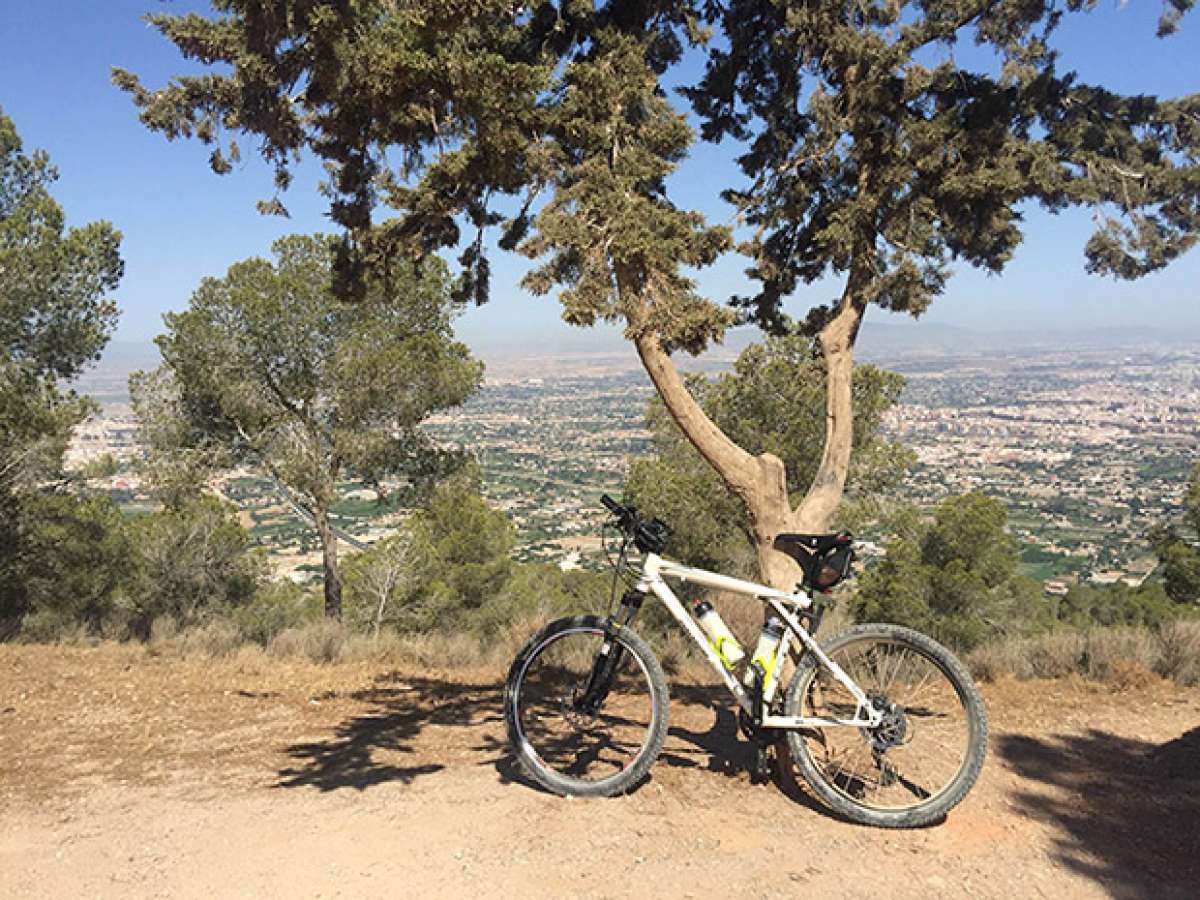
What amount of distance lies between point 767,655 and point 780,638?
10 centimetres

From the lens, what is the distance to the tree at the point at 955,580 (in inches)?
474

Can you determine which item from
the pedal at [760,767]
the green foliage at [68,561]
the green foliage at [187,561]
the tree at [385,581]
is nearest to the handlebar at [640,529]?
the pedal at [760,767]

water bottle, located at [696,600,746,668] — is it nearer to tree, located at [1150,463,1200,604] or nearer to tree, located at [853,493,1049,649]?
tree, located at [853,493,1049,649]

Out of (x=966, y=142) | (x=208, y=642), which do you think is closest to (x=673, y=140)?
(x=966, y=142)

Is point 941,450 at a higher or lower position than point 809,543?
lower

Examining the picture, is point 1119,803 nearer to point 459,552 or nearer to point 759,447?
point 759,447

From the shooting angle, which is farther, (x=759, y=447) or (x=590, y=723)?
(x=759, y=447)

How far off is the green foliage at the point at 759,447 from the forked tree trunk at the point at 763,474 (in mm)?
7220

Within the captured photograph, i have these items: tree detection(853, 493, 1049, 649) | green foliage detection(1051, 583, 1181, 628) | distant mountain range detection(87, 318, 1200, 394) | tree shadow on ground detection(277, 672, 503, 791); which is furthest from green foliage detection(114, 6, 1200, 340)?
distant mountain range detection(87, 318, 1200, 394)

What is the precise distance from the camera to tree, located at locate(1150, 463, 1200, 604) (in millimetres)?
12828

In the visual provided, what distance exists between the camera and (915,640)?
3449 millimetres

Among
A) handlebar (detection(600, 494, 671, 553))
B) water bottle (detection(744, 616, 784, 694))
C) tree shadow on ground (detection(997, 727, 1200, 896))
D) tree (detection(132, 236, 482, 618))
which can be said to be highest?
tree (detection(132, 236, 482, 618))

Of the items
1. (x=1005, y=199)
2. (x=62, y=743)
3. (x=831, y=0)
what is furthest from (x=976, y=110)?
(x=62, y=743)

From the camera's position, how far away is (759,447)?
1222 centimetres
